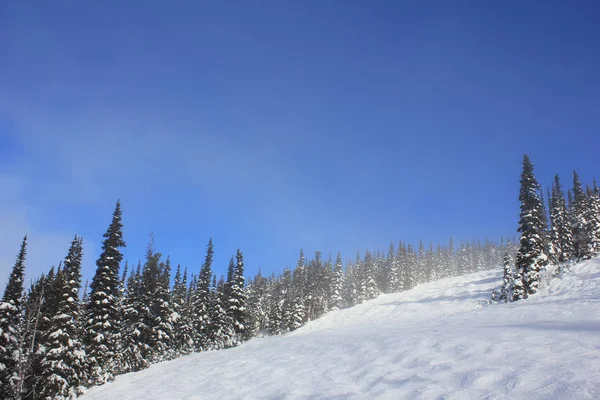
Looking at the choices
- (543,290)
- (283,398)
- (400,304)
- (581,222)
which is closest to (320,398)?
(283,398)

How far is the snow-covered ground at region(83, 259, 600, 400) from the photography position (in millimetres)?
8906

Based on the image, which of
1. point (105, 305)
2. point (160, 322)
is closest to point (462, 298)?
point (160, 322)

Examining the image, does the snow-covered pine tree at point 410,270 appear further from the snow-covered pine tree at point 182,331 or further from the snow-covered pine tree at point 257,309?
the snow-covered pine tree at point 182,331

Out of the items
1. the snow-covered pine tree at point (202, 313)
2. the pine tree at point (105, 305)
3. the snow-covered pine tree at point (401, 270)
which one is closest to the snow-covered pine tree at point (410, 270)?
the snow-covered pine tree at point (401, 270)

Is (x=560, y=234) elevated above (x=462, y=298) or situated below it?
above

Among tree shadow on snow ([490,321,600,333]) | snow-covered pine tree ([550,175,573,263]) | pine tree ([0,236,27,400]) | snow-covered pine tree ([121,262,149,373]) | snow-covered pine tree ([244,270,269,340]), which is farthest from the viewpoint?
snow-covered pine tree ([244,270,269,340])

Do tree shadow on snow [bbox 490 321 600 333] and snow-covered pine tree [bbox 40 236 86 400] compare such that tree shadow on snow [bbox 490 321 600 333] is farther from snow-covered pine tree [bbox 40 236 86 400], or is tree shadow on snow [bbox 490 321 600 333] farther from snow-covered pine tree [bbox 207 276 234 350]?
snow-covered pine tree [bbox 207 276 234 350]

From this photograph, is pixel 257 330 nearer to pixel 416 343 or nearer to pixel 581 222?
pixel 581 222

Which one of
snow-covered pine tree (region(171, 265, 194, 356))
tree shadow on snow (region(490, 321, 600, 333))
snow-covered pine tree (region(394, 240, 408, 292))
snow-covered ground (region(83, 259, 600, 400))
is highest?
snow-covered pine tree (region(394, 240, 408, 292))

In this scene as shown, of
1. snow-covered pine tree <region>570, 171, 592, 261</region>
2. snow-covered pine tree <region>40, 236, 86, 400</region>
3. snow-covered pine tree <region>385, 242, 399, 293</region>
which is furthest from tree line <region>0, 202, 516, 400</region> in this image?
snow-covered pine tree <region>385, 242, 399, 293</region>

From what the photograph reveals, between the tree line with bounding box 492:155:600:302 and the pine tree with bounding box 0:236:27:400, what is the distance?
4494 cm

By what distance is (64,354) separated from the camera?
26.2 m

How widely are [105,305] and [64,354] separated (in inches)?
280

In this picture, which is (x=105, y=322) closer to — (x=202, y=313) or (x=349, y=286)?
(x=202, y=313)
